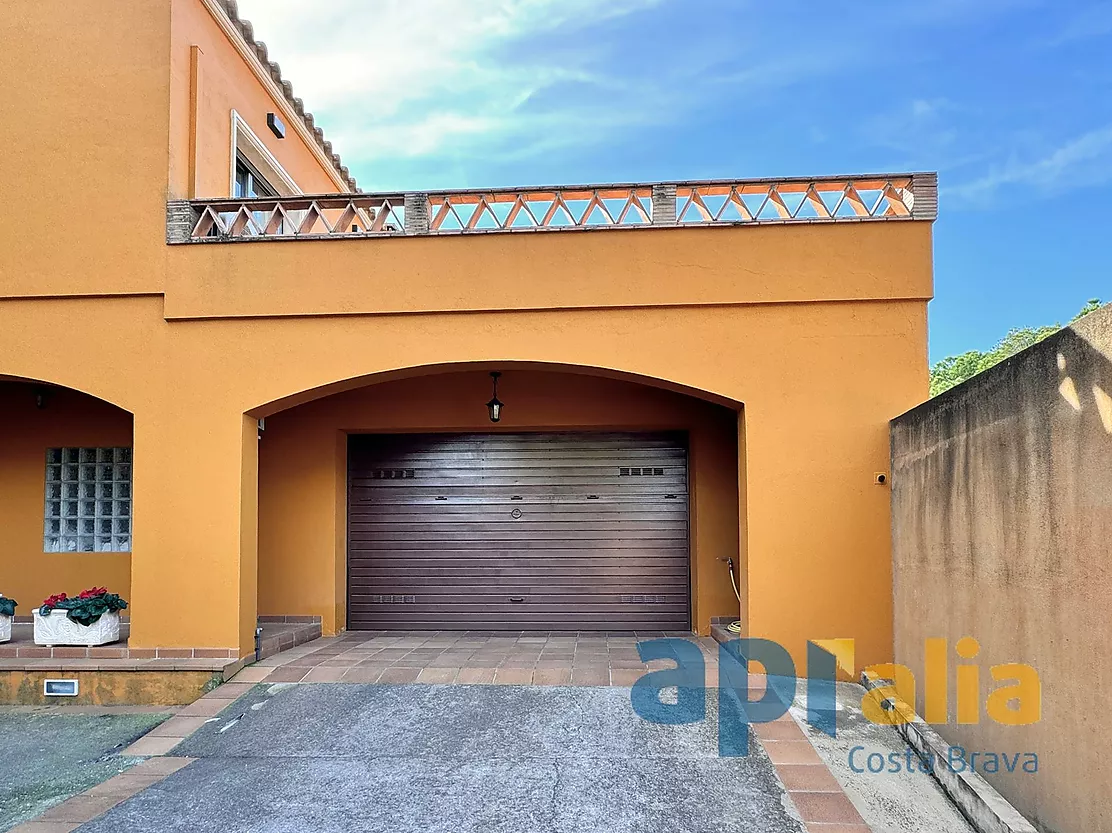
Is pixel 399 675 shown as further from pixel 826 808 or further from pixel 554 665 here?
pixel 826 808

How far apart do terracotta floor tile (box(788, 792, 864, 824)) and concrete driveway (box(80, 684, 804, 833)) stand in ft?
0.28

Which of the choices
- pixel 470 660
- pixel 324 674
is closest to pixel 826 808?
pixel 470 660

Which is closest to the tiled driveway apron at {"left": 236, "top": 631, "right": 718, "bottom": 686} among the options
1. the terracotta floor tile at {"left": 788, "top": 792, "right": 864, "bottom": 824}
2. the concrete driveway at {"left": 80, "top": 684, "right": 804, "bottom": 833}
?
the concrete driveway at {"left": 80, "top": 684, "right": 804, "bottom": 833}

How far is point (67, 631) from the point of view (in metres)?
6.99

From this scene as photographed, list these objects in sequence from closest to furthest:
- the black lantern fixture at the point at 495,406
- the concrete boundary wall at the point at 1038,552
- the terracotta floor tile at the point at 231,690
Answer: the concrete boundary wall at the point at 1038,552 → the terracotta floor tile at the point at 231,690 → the black lantern fixture at the point at 495,406

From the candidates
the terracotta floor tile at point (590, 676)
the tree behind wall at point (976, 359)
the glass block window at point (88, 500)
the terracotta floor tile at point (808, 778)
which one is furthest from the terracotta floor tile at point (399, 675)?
the tree behind wall at point (976, 359)

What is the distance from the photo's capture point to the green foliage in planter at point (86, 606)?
6926 mm

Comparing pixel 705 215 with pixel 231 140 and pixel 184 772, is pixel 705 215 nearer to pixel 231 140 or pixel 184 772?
pixel 231 140

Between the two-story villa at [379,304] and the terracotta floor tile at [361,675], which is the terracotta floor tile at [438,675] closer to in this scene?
the terracotta floor tile at [361,675]

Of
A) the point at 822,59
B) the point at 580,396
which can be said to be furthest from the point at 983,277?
the point at 580,396

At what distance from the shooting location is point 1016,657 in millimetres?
4074

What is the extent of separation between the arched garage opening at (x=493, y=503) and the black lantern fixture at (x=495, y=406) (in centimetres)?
12

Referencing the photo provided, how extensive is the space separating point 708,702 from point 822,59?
48.1 meters

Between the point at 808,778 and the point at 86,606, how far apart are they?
20.0 ft
